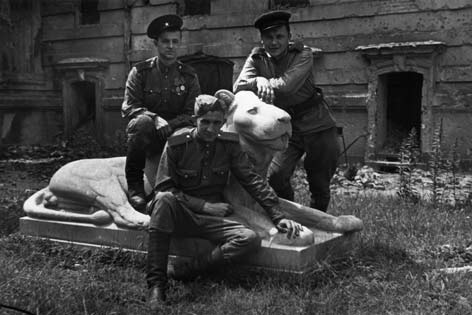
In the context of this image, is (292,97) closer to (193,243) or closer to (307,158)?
(307,158)

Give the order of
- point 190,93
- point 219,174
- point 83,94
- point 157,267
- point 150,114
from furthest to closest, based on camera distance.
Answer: point 83,94 → point 190,93 → point 150,114 → point 219,174 → point 157,267

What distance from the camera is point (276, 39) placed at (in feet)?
17.2

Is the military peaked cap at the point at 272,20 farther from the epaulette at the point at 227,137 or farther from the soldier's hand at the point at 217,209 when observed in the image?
the soldier's hand at the point at 217,209

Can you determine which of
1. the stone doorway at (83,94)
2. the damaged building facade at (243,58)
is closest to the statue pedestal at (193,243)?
the damaged building facade at (243,58)

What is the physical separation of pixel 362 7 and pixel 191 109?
723 cm

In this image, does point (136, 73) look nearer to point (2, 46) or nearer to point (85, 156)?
point (85, 156)

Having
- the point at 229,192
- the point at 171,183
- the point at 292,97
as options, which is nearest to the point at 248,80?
the point at 292,97

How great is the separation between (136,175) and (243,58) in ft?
26.5

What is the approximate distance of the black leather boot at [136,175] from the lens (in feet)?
17.3

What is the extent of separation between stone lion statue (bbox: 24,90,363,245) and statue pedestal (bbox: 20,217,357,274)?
0.20 feet

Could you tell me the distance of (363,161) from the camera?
39.3 feet

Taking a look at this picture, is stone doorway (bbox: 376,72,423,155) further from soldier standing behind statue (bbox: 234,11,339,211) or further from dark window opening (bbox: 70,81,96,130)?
dark window opening (bbox: 70,81,96,130)

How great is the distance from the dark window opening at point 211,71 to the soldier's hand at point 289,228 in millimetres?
6382

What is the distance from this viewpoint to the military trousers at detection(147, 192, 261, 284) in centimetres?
454
